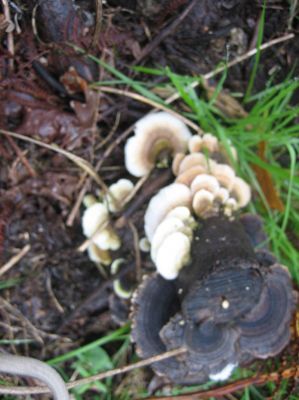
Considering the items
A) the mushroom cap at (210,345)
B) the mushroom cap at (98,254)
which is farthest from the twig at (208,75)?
the mushroom cap at (210,345)

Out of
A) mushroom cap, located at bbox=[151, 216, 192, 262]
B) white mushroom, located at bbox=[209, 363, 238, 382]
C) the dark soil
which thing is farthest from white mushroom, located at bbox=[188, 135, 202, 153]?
white mushroom, located at bbox=[209, 363, 238, 382]

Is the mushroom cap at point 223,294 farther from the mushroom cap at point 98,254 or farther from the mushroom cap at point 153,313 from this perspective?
the mushroom cap at point 98,254

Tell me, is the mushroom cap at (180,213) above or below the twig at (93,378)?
above

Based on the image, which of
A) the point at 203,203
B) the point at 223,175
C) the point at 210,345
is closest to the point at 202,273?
the point at 203,203

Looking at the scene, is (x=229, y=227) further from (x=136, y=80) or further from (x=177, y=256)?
(x=136, y=80)

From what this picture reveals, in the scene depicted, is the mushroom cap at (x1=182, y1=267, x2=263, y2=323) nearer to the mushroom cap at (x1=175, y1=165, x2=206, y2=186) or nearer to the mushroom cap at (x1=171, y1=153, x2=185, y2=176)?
the mushroom cap at (x1=175, y1=165, x2=206, y2=186)
